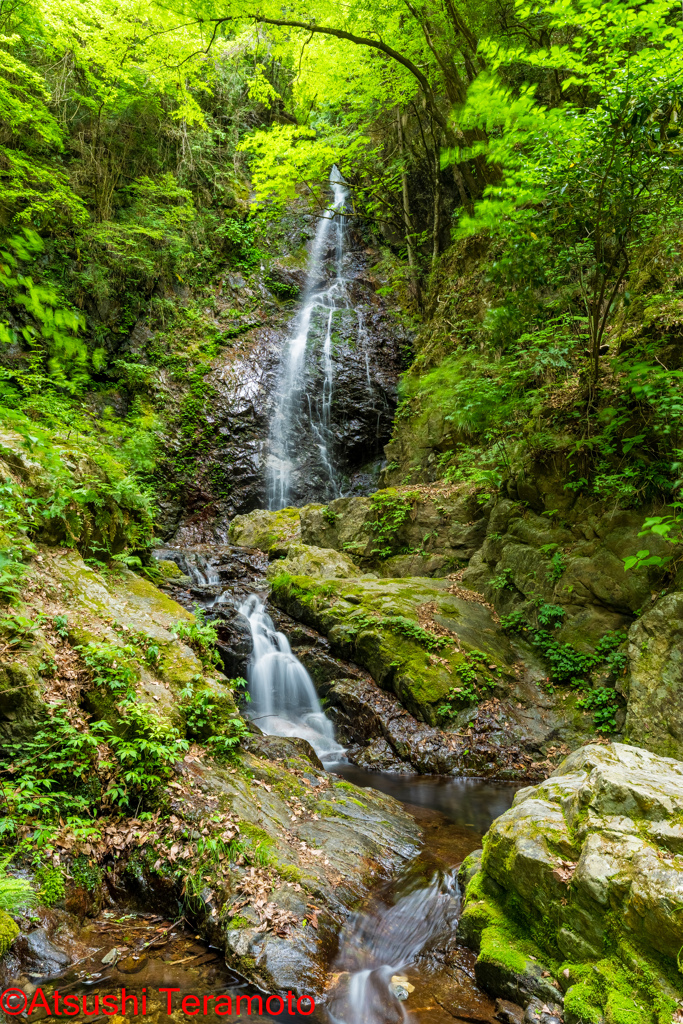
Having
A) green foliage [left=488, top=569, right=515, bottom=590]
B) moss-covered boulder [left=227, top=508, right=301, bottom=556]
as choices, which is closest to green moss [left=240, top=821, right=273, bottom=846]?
green foliage [left=488, top=569, right=515, bottom=590]

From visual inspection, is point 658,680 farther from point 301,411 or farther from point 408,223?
point 408,223

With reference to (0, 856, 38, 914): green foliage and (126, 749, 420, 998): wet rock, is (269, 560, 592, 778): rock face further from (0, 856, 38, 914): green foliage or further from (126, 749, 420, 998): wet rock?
(0, 856, 38, 914): green foliage

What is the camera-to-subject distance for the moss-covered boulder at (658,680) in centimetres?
565

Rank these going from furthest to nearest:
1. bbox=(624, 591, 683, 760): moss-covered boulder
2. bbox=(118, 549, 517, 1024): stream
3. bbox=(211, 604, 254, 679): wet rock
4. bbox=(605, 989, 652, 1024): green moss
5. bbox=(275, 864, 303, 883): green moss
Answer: bbox=(211, 604, 254, 679): wet rock < bbox=(624, 591, 683, 760): moss-covered boulder < bbox=(275, 864, 303, 883): green moss < bbox=(118, 549, 517, 1024): stream < bbox=(605, 989, 652, 1024): green moss

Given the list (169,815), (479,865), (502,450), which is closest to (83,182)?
(502,450)

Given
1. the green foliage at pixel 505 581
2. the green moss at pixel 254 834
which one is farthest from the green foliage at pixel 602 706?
the green moss at pixel 254 834

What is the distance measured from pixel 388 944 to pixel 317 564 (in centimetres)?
671

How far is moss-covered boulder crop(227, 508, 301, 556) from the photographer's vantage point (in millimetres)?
12180

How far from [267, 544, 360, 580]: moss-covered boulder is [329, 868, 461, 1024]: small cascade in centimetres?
568

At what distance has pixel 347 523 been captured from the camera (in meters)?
11.2

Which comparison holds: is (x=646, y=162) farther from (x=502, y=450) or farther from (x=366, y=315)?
(x=366, y=315)

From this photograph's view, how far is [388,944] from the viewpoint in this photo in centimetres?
351

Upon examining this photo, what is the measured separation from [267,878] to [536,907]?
67.7 inches

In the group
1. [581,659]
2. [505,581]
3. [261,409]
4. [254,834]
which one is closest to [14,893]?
[254,834]
